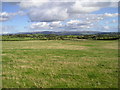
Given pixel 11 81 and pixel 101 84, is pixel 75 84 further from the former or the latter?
pixel 11 81

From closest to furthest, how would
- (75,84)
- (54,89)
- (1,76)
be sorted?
(54,89), (75,84), (1,76)

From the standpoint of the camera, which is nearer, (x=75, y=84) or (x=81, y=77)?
(x=75, y=84)

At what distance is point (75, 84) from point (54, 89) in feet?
5.97

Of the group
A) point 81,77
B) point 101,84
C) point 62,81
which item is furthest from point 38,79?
point 101,84

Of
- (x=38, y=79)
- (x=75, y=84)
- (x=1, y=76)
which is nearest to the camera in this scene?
(x=75, y=84)

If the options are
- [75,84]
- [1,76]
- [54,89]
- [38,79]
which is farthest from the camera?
[1,76]

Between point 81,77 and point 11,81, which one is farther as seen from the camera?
point 81,77

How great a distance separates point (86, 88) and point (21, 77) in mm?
5646

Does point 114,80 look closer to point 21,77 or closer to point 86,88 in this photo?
point 86,88

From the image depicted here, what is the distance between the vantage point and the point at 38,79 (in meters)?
12.0

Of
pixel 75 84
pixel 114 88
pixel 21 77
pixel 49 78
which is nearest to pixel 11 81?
pixel 21 77

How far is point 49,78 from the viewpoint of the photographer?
12.3 metres

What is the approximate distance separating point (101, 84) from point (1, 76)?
8.53 metres

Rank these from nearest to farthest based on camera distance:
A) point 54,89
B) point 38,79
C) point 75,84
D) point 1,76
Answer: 1. point 54,89
2. point 75,84
3. point 38,79
4. point 1,76
